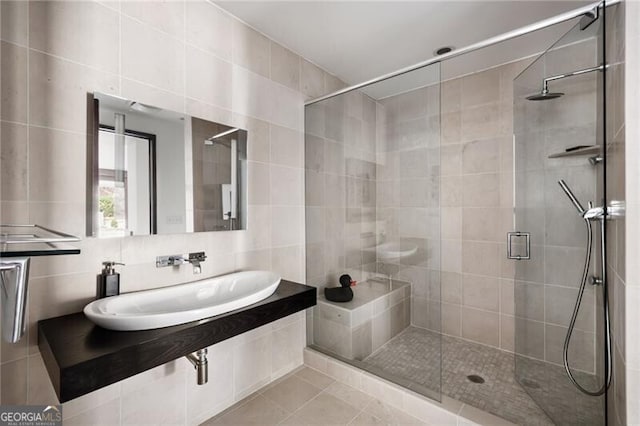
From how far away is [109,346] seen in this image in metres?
1.06

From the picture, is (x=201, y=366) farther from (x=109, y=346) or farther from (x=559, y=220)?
(x=559, y=220)

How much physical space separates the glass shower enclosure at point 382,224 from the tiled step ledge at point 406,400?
0.06 metres

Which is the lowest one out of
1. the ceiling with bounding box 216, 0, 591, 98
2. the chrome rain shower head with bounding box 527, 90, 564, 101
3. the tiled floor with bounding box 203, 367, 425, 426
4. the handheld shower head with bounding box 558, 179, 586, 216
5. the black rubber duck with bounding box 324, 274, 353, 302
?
the tiled floor with bounding box 203, 367, 425, 426

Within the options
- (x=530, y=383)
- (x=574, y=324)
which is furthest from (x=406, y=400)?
(x=574, y=324)

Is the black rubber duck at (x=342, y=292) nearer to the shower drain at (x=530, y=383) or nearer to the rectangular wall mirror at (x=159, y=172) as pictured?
the rectangular wall mirror at (x=159, y=172)

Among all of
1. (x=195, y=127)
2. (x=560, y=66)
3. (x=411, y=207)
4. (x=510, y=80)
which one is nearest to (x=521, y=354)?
(x=411, y=207)

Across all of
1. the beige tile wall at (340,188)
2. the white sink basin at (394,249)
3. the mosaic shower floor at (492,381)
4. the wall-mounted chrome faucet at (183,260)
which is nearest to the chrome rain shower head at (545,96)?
the beige tile wall at (340,188)

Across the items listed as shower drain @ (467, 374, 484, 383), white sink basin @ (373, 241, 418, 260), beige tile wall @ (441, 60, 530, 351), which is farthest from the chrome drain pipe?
beige tile wall @ (441, 60, 530, 351)

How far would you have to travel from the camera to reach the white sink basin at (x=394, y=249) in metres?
1.91

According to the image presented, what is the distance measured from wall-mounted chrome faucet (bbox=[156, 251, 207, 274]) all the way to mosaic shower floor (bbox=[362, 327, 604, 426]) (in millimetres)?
1271

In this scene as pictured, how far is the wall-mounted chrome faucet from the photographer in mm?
1605

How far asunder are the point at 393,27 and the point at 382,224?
1319 millimetres

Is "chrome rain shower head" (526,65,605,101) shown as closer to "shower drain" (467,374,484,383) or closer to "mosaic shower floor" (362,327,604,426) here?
"mosaic shower floor" (362,327,604,426)

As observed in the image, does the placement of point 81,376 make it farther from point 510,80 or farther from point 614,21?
point 510,80
